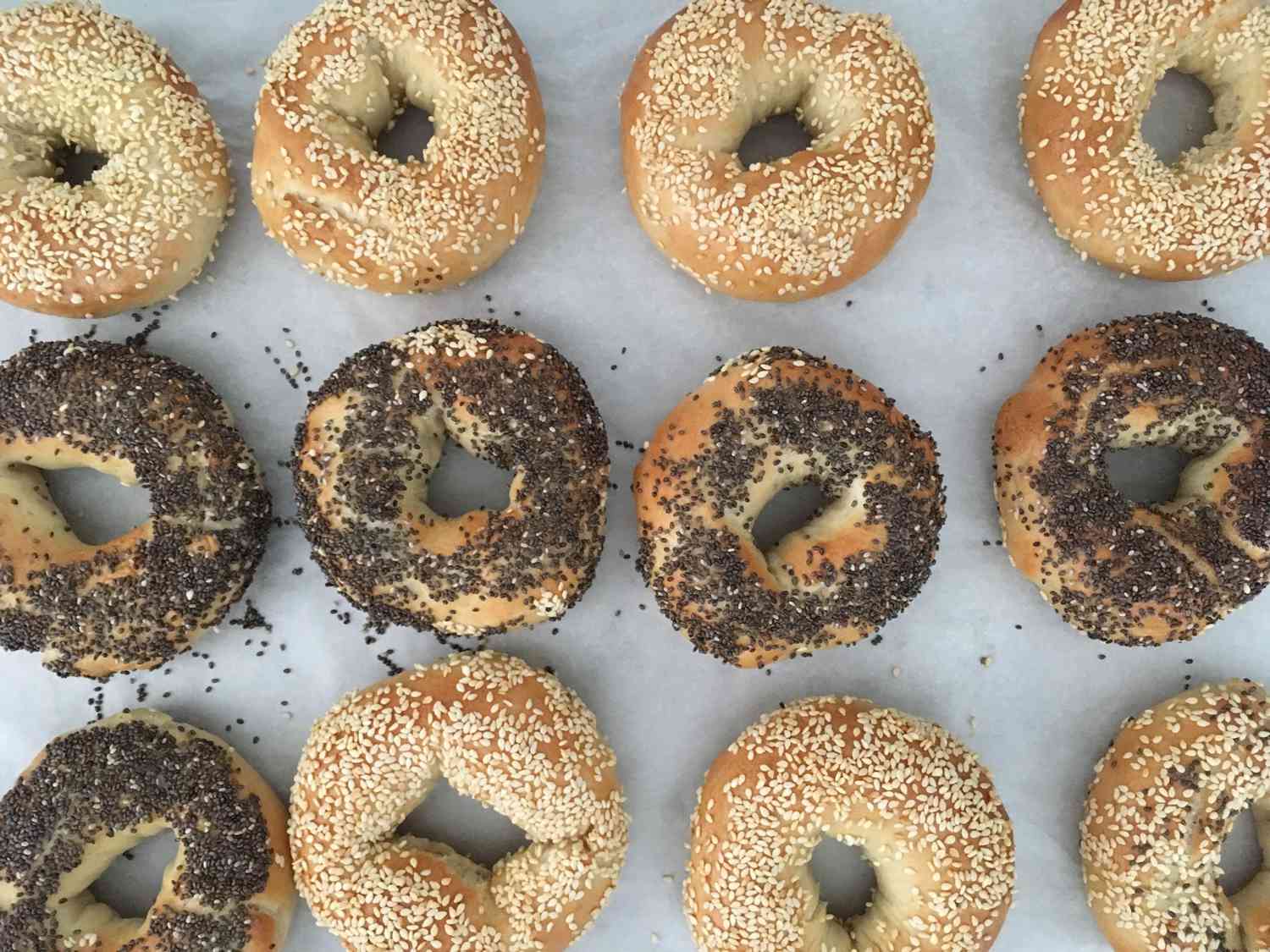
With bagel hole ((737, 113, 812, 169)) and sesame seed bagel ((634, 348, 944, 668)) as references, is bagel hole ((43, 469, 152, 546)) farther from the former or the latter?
bagel hole ((737, 113, 812, 169))

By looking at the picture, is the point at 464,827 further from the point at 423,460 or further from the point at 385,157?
the point at 385,157

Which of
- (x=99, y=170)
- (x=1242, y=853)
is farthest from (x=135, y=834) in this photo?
(x=1242, y=853)

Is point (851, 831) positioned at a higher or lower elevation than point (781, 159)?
lower

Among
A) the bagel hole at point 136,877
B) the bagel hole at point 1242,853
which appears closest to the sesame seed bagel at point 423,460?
the bagel hole at point 136,877

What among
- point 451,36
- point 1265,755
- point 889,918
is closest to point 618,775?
point 889,918

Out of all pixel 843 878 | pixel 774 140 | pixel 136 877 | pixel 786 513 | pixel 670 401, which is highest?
pixel 774 140

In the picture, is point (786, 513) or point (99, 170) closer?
point (99, 170)

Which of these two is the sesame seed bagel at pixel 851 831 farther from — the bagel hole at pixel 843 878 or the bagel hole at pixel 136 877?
the bagel hole at pixel 136 877
